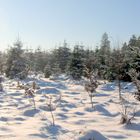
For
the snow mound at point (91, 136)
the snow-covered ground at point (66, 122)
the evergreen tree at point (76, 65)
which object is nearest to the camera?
the snow mound at point (91, 136)

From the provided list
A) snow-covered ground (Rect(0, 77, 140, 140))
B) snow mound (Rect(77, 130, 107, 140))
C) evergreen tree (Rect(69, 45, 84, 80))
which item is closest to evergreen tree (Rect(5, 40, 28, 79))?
evergreen tree (Rect(69, 45, 84, 80))

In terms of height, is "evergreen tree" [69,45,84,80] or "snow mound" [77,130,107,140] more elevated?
"evergreen tree" [69,45,84,80]

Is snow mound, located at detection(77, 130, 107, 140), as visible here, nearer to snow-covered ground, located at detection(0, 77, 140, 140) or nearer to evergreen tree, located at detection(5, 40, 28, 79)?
snow-covered ground, located at detection(0, 77, 140, 140)

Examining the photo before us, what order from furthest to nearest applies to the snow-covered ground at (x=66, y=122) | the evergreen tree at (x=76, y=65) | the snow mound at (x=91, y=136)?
the evergreen tree at (x=76, y=65) < the snow-covered ground at (x=66, y=122) < the snow mound at (x=91, y=136)

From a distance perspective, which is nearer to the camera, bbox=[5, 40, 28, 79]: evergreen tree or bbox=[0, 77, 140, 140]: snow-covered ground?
bbox=[0, 77, 140, 140]: snow-covered ground

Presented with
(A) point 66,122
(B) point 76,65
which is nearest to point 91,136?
(A) point 66,122

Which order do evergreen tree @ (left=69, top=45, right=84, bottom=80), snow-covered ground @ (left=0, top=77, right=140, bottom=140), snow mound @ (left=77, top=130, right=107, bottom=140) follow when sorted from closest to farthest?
1. snow mound @ (left=77, top=130, right=107, bottom=140)
2. snow-covered ground @ (left=0, top=77, right=140, bottom=140)
3. evergreen tree @ (left=69, top=45, right=84, bottom=80)

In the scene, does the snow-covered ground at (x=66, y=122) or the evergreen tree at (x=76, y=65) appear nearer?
the snow-covered ground at (x=66, y=122)

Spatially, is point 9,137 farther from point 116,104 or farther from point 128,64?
point 128,64

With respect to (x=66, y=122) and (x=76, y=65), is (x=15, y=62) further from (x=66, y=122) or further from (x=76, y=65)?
(x=66, y=122)

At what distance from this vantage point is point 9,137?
8531 millimetres

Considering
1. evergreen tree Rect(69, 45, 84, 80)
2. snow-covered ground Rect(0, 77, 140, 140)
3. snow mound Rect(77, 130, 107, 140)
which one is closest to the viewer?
snow mound Rect(77, 130, 107, 140)

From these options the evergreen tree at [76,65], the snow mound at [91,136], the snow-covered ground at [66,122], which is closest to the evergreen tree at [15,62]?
the evergreen tree at [76,65]

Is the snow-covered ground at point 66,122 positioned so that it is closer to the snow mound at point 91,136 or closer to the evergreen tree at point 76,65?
the snow mound at point 91,136
